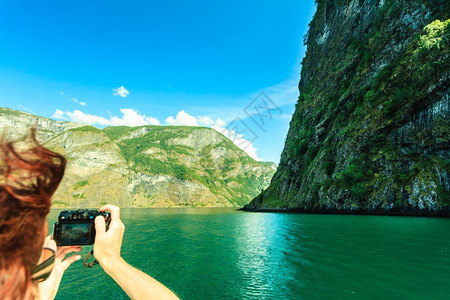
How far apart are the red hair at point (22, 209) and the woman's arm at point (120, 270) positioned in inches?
18.0

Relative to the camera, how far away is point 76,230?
7.22ft

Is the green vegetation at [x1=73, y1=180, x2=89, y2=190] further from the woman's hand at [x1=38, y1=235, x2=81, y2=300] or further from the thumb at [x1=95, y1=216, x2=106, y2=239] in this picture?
the thumb at [x1=95, y1=216, x2=106, y2=239]

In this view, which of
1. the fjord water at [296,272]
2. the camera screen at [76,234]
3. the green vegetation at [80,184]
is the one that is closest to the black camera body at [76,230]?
the camera screen at [76,234]

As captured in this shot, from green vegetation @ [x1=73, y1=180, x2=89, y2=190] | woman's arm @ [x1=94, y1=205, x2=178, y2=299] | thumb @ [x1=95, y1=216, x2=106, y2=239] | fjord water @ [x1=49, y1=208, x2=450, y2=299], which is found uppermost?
thumb @ [x1=95, y1=216, x2=106, y2=239]

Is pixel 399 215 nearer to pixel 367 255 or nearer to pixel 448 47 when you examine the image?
pixel 448 47

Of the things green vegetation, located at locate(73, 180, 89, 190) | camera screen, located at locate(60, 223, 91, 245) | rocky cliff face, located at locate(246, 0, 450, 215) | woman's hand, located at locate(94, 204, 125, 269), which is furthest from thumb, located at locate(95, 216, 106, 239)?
green vegetation, located at locate(73, 180, 89, 190)

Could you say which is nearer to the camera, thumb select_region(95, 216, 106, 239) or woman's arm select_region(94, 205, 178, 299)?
woman's arm select_region(94, 205, 178, 299)

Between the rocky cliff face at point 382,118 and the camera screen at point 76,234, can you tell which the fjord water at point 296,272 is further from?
the rocky cliff face at point 382,118

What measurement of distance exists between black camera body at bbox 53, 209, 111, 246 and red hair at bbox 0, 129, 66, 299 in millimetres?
1109

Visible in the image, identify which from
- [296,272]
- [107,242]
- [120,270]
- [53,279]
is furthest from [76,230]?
[296,272]

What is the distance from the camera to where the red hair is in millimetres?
979

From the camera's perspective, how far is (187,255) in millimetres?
13789

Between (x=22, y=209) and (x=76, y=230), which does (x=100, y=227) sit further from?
(x=22, y=209)

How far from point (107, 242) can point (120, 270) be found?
29cm
